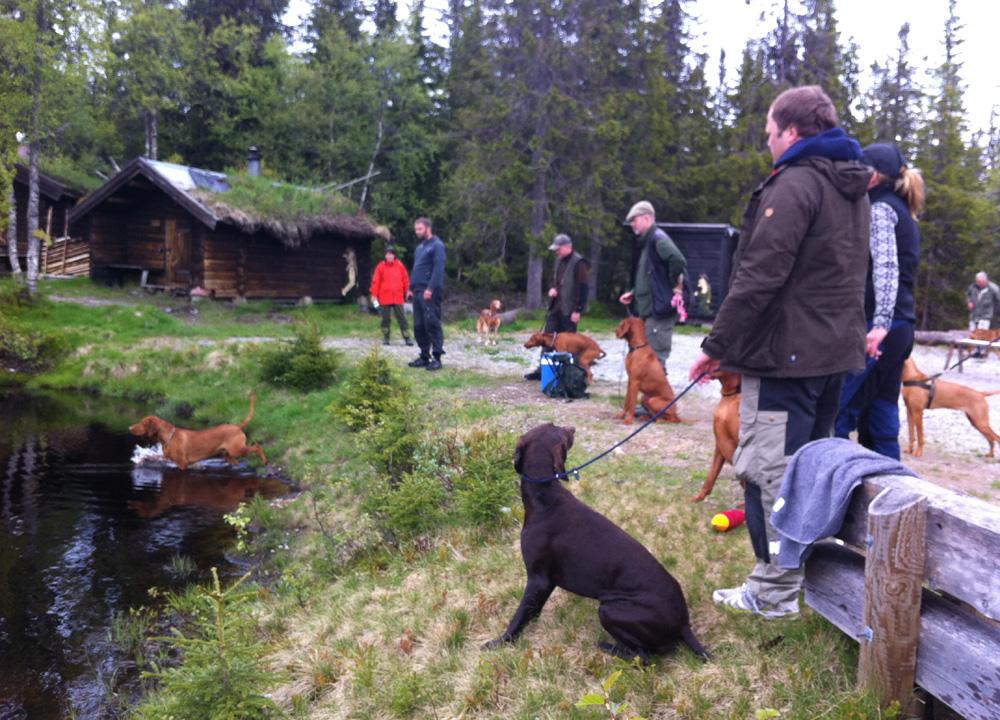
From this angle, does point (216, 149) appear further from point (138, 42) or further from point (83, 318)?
point (83, 318)

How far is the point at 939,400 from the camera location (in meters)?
7.68

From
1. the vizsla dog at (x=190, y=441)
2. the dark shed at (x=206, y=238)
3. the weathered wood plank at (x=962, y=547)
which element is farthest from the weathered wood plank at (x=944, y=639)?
the dark shed at (x=206, y=238)

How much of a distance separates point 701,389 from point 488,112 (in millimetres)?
15040

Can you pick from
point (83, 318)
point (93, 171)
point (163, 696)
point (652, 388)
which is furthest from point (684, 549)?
point (93, 171)

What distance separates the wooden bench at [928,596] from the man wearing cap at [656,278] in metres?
5.48

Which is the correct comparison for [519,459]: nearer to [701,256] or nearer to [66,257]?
[701,256]

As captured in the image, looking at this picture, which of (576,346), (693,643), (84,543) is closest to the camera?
(693,643)

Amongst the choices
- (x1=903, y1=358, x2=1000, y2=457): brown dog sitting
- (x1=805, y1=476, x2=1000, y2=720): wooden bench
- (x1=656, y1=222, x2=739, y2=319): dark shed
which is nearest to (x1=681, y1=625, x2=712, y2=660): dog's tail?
(x1=805, y1=476, x2=1000, y2=720): wooden bench

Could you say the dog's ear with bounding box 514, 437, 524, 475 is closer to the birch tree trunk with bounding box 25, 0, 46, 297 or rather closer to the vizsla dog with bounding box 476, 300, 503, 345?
the vizsla dog with bounding box 476, 300, 503, 345

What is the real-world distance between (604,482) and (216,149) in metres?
30.3

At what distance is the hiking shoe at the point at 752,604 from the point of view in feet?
11.3

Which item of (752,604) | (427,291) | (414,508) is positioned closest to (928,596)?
(752,604)

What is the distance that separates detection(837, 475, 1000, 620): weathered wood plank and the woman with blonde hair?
181cm

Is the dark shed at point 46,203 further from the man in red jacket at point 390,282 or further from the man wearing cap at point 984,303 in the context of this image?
the man wearing cap at point 984,303
